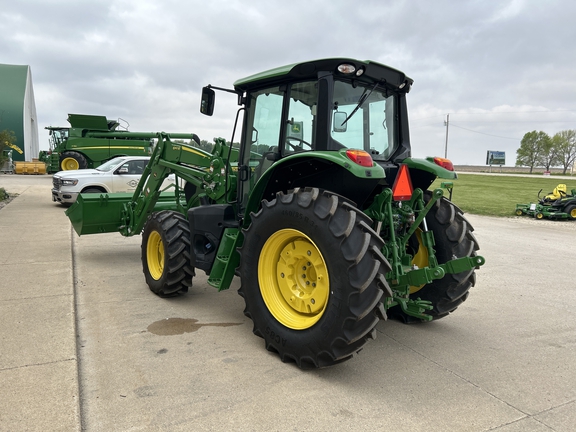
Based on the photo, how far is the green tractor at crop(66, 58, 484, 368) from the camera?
10.3 ft

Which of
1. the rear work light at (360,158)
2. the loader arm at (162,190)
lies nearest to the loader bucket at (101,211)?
the loader arm at (162,190)

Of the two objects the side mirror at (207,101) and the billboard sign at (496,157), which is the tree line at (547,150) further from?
the side mirror at (207,101)

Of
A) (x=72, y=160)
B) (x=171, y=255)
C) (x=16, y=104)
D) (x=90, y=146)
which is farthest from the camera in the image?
(x=16, y=104)

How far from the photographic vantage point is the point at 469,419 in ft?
9.14

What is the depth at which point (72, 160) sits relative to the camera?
19.5 m

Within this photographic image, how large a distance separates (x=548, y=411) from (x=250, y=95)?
3741 mm

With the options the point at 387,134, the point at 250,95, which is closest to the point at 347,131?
the point at 387,134

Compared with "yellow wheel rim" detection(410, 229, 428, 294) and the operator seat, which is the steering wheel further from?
the operator seat

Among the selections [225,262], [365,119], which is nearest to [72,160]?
[225,262]

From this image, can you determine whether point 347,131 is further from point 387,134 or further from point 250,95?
point 250,95

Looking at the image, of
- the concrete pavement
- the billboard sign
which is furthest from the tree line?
the concrete pavement

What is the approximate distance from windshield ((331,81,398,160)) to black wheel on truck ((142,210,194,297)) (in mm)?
2209

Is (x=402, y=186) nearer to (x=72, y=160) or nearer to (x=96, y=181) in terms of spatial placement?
(x=96, y=181)

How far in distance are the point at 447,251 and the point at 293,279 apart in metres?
1.56
